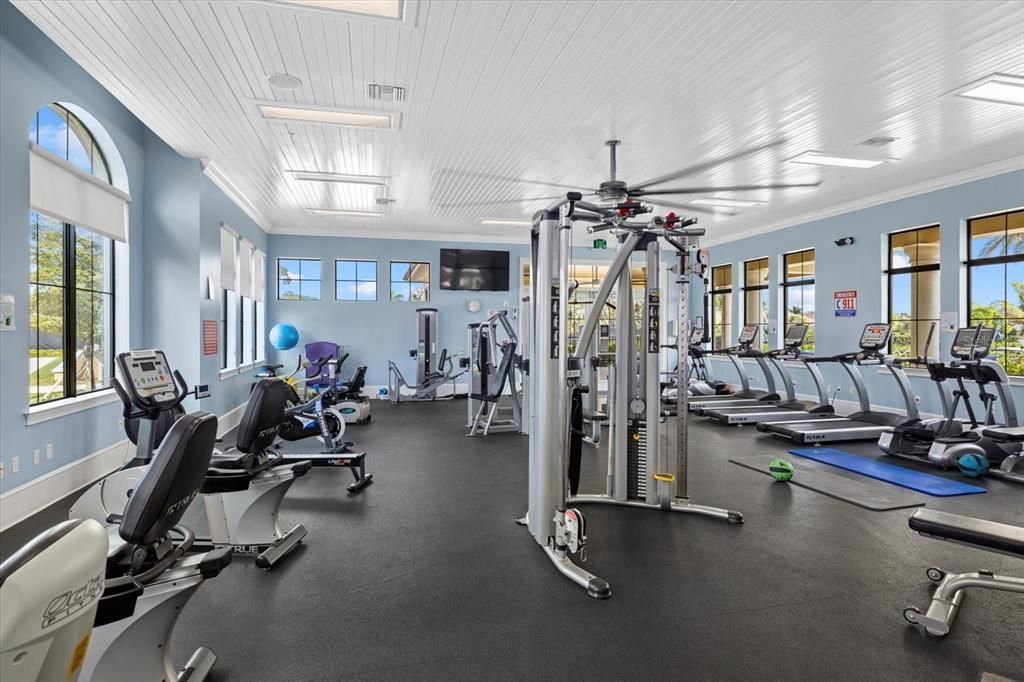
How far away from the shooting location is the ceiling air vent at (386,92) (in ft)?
14.0

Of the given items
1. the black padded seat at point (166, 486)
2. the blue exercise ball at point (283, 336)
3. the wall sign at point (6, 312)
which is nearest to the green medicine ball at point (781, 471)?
the black padded seat at point (166, 486)

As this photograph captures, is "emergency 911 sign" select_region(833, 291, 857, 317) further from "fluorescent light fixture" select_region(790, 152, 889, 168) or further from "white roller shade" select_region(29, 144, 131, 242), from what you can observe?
"white roller shade" select_region(29, 144, 131, 242)

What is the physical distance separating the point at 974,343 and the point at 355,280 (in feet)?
31.0

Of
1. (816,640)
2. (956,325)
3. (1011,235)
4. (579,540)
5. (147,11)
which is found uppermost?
(147,11)

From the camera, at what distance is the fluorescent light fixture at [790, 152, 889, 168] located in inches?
236

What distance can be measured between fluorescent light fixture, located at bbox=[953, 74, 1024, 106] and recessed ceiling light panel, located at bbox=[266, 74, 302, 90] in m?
5.24

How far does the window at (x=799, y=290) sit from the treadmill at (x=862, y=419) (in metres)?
1.93

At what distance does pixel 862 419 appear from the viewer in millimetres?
7168

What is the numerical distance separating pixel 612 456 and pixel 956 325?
557 cm

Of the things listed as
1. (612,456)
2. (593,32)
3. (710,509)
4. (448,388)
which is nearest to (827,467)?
(710,509)

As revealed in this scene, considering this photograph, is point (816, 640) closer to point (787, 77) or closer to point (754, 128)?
point (787, 77)

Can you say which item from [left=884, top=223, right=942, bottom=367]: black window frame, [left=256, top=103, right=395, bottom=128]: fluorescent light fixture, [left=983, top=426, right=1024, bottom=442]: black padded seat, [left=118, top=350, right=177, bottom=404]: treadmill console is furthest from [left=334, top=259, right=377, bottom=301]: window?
[left=983, top=426, right=1024, bottom=442]: black padded seat

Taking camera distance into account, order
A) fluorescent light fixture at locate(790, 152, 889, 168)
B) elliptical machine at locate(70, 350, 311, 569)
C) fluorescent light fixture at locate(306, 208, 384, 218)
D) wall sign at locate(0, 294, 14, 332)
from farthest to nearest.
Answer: fluorescent light fixture at locate(306, 208, 384, 218)
fluorescent light fixture at locate(790, 152, 889, 168)
wall sign at locate(0, 294, 14, 332)
elliptical machine at locate(70, 350, 311, 569)

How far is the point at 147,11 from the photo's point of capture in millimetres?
3273
